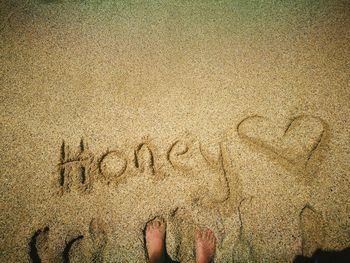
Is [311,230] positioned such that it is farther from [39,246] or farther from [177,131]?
[39,246]

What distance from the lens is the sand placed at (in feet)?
5.24

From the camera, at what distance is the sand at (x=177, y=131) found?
1599mm

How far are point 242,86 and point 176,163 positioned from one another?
885mm

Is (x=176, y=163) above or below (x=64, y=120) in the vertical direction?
below

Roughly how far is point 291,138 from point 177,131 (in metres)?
0.82

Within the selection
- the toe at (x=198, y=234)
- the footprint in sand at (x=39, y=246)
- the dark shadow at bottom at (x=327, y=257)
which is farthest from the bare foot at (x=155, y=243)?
the dark shadow at bottom at (x=327, y=257)

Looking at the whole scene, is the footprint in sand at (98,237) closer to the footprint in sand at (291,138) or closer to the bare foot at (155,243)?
the bare foot at (155,243)

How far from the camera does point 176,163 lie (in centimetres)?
182

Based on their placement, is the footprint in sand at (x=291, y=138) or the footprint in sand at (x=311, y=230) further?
the footprint in sand at (x=291, y=138)

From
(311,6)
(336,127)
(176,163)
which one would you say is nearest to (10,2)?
(176,163)

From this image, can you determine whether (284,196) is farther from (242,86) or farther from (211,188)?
(242,86)

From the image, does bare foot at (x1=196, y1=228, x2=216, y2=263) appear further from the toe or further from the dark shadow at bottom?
the dark shadow at bottom

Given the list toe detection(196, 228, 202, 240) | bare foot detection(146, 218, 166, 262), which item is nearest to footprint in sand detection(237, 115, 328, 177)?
toe detection(196, 228, 202, 240)

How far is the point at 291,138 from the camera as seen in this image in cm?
188
